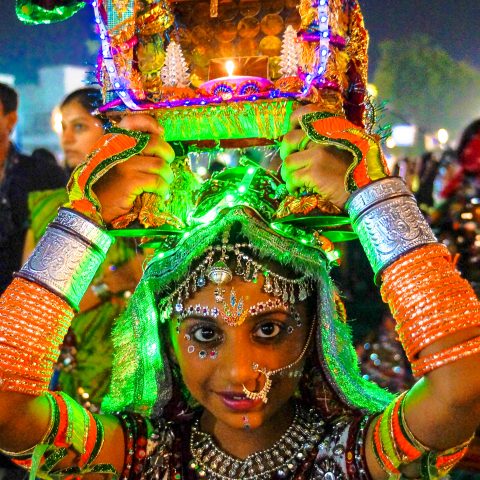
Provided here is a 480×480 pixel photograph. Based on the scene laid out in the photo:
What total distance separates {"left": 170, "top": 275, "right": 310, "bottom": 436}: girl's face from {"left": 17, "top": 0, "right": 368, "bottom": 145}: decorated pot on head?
1.49ft

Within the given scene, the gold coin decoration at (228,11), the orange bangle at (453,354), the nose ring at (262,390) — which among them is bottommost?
the nose ring at (262,390)

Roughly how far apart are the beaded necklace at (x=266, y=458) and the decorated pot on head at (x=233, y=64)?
83cm

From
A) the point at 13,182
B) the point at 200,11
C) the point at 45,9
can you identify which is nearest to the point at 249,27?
the point at 200,11

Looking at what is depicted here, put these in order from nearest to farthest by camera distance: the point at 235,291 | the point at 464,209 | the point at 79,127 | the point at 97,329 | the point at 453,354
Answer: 1. the point at 453,354
2. the point at 235,291
3. the point at 97,329
4. the point at 79,127
5. the point at 464,209

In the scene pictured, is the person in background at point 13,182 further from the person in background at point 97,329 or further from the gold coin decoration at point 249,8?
the gold coin decoration at point 249,8

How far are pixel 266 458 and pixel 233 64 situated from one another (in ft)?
3.65

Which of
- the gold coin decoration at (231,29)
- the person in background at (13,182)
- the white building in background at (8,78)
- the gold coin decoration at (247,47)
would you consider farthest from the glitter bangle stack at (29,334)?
the white building in background at (8,78)

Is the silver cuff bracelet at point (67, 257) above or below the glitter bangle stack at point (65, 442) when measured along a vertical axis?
above

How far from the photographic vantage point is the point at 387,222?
5.06ft

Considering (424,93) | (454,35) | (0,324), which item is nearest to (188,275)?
(0,324)

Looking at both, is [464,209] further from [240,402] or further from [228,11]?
[240,402]

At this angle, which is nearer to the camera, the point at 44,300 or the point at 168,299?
the point at 44,300

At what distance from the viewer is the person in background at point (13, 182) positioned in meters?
3.87

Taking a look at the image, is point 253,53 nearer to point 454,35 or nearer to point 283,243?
point 283,243
